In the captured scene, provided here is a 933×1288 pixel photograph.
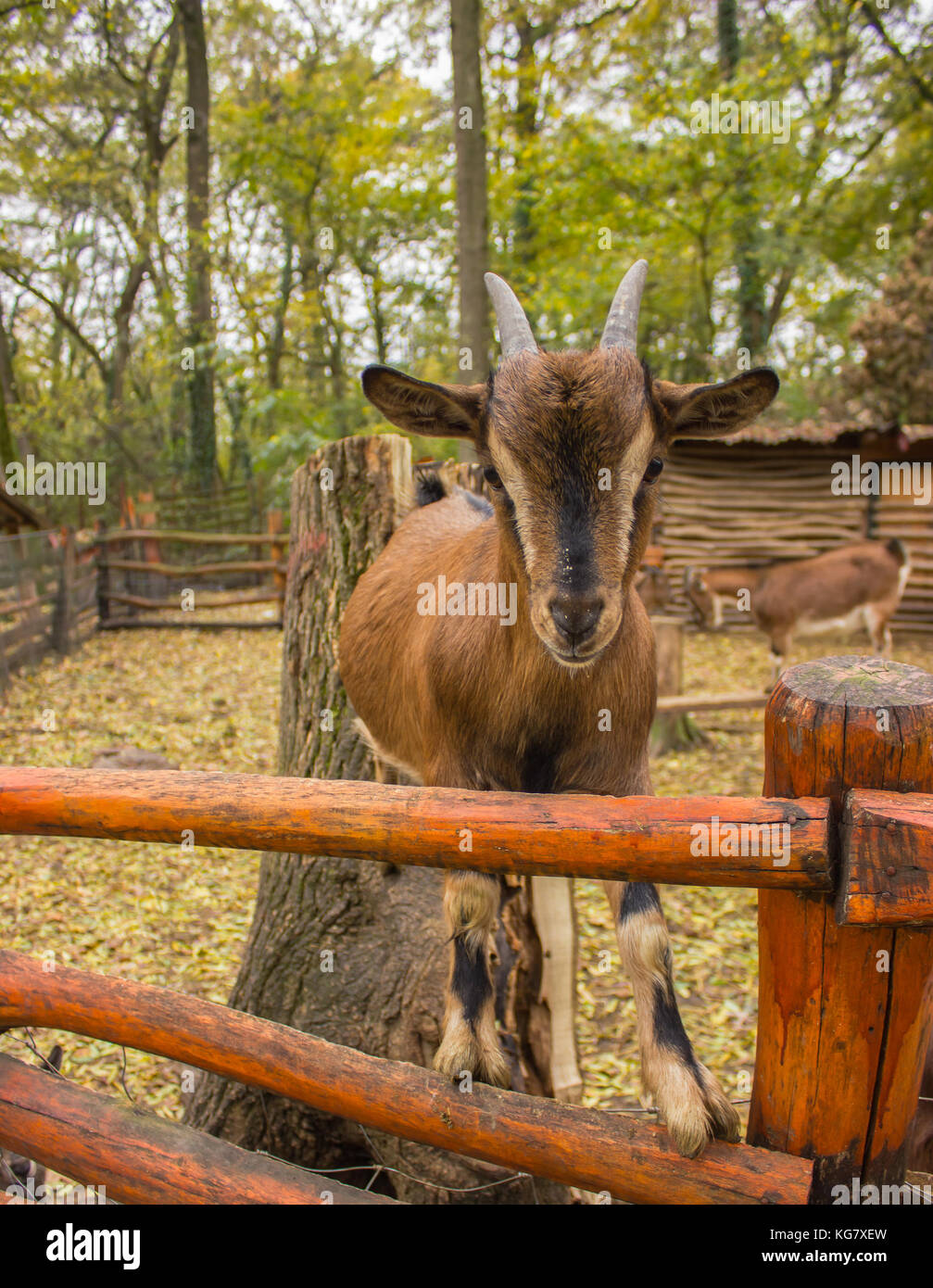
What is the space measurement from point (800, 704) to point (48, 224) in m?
31.9

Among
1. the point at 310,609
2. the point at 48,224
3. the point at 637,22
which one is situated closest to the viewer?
A: the point at 310,609

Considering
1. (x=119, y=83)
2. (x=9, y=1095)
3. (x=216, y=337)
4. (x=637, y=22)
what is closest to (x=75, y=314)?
(x=119, y=83)

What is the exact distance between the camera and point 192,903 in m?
5.46

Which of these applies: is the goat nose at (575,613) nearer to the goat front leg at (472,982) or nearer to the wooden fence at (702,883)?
the wooden fence at (702,883)

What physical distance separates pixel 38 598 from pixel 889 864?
11.5 metres

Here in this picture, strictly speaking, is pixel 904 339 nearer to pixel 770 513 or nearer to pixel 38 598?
pixel 770 513

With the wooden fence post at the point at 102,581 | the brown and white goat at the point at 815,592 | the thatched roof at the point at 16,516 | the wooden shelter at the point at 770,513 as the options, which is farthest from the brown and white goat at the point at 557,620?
the wooden fence post at the point at 102,581

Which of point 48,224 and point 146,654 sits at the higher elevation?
point 48,224

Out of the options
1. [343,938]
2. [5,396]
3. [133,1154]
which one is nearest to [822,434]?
[343,938]

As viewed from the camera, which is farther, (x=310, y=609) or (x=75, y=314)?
(x=75, y=314)

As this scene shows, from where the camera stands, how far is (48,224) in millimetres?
26719

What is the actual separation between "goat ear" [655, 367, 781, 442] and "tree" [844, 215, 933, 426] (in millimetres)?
14294
